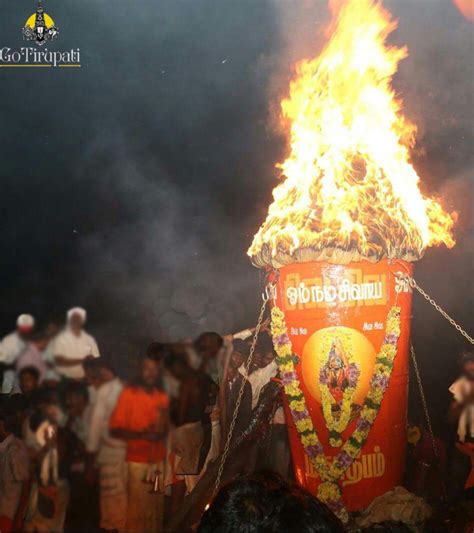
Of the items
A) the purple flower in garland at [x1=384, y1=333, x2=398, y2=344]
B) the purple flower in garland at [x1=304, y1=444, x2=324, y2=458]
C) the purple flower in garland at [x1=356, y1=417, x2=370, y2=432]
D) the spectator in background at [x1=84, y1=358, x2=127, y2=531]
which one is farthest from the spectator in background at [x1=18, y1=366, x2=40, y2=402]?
the purple flower in garland at [x1=384, y1=333, x2=398, y2=344]

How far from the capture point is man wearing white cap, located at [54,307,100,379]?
7.13 m

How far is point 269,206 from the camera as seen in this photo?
25.0ft

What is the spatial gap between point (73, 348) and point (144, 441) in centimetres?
149

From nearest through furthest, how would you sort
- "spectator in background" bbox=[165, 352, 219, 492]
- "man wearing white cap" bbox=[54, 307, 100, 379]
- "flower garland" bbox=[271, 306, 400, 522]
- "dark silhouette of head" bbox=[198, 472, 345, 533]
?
"dark silhouette of head" bbox=[198, 472, 345, 533], "flower garland" bbox=[271, 306, 400, 522], "spectator in background" bbox=[165, 352, 219, 492], "man wearing white cap" bbox=[54, 307, 100, 379]

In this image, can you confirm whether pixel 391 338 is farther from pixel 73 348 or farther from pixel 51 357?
pixel 51 357

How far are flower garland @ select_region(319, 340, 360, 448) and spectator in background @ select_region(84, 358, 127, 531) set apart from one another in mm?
2497

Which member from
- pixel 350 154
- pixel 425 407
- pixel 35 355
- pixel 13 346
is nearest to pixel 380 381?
pixel 425 407

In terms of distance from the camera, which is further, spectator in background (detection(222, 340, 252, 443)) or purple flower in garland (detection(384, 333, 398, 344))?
spectator in background (detection(222, 340, 252, 443))

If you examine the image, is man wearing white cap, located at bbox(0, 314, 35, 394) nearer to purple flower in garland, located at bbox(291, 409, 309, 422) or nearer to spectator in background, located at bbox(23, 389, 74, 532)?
spectator in background, located at bbox(23, 389, 74, 532)

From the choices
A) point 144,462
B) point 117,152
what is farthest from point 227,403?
point 117,152

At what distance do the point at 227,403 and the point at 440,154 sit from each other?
14.2 feet

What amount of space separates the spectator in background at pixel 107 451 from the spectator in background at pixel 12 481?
76 cm

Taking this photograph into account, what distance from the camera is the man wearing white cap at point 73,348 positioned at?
713 cm

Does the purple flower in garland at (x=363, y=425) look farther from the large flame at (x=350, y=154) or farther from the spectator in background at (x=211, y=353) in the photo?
the large flame at (x=350, y=154)
